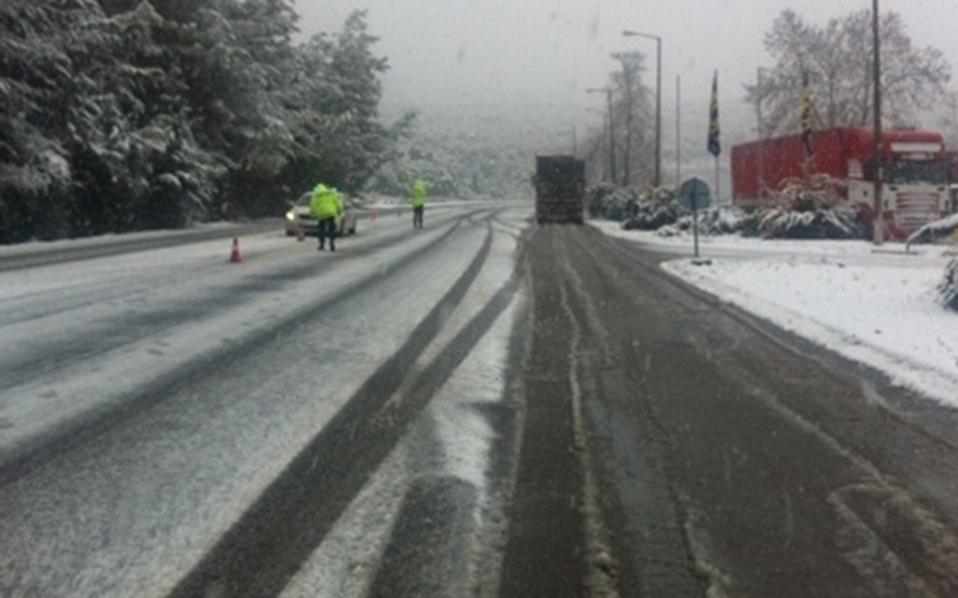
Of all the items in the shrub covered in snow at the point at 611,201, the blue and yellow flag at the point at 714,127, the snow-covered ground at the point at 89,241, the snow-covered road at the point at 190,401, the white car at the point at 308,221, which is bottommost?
the snow-covered road at the point at 190,401

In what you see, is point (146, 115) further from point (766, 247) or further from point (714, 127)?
point (766, 247)

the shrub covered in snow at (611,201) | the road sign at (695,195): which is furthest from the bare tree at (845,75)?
the road sign at (695,195)

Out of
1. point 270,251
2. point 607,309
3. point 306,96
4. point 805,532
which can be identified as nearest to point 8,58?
point 270,251

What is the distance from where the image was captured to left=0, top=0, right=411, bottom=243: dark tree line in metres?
30.6

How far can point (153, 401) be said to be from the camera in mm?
7938

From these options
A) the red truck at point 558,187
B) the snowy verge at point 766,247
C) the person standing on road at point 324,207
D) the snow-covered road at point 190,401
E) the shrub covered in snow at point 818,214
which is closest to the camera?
the snow-covered road at point 190,401

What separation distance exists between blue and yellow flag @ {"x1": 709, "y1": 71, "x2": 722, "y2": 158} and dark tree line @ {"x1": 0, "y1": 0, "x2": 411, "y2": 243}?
60.5 feet

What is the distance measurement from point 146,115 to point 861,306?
3251cm

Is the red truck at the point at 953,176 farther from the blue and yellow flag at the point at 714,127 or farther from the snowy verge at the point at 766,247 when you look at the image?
the blue and yellow flag at the point at 714,127

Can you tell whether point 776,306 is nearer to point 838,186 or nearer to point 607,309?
point 607,309

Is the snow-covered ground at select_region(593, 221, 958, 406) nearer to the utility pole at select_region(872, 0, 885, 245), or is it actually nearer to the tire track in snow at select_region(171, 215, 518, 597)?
the utility pole at select_region(872, 0, 885, 245)

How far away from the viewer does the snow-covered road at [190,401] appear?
190 inches

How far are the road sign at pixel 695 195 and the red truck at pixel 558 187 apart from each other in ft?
90.8

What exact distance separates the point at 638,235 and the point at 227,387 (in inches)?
1364
